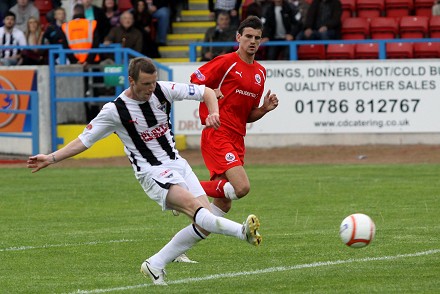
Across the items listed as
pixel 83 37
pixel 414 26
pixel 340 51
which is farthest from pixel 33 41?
pixel 414 26

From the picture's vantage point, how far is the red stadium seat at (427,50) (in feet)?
76.2

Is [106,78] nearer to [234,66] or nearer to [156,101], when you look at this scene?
[234,66]

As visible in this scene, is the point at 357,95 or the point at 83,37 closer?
the point at 357,95

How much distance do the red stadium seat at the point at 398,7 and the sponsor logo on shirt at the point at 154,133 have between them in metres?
17.0

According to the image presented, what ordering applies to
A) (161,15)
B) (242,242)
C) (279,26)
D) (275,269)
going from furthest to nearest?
(161,15) → (279,26) → (242,242) → (275,269)

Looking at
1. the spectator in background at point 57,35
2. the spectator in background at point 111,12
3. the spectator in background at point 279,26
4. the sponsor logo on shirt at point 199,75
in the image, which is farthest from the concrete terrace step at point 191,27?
the sponsor logo on shirt at point 199,75

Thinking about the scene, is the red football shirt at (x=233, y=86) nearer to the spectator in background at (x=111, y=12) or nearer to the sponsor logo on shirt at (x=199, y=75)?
the sponsor logo on shirt at (x=199, y=75)

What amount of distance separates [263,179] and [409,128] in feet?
18.0

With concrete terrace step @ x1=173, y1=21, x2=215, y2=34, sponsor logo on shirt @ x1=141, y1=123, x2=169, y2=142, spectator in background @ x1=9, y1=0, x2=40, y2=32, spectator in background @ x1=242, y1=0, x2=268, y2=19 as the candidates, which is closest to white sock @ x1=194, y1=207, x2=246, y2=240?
sponsor logo on shirt @ x1=141, y1=123, x2=169, y2=142

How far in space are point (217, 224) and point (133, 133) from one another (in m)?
1.05

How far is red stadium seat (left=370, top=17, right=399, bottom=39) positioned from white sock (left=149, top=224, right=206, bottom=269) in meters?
16.3

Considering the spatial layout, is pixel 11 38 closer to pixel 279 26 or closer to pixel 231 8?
pixel 231 8

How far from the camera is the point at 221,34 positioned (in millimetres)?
23781

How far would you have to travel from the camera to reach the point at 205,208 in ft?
28.1
